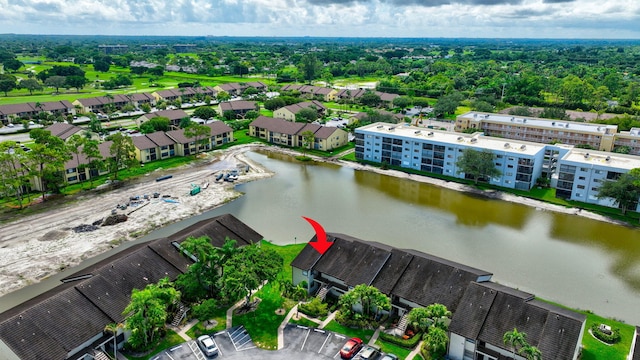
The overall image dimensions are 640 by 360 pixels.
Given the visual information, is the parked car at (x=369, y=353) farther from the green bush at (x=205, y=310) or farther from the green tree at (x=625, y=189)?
the green tree at (x=625, y=189)

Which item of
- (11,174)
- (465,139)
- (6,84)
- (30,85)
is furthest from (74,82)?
(465,139)

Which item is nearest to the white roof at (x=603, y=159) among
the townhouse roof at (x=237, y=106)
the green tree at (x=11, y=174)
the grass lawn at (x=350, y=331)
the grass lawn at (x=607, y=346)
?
the grass lawn at (x=607, y=346)

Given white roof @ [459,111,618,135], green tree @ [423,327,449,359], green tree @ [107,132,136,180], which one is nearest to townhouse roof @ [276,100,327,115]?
white roof @ [459,111,618,135]

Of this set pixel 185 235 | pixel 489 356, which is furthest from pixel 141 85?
pixel 489 356

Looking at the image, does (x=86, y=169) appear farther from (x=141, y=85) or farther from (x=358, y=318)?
(x=141, y=85)

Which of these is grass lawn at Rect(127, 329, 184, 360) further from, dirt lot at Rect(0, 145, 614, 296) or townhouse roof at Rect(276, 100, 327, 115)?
townhouse roof at Rect(276, 100, 327, 115)

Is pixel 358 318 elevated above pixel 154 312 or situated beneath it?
situated beneath
